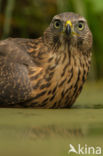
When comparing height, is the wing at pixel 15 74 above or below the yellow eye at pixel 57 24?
below

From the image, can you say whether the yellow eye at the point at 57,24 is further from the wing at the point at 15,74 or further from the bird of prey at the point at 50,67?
the wing at the point at 15,74

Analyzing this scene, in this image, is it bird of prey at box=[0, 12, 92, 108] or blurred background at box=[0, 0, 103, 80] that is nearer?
bird of prey at box=[0, 12, 92, 108]

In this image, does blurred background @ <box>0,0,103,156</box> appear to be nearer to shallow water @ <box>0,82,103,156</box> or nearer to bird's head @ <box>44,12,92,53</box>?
shallow water @ <box>0,82,103,156</box>

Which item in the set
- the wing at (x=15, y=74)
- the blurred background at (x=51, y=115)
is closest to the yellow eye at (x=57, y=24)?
the wing at (x=15, y=74)

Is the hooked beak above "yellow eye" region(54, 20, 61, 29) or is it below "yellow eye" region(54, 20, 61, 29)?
below

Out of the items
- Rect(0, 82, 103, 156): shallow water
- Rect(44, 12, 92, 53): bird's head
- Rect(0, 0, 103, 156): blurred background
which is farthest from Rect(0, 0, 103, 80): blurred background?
Rect(0, 82, 103, 156): shallow water

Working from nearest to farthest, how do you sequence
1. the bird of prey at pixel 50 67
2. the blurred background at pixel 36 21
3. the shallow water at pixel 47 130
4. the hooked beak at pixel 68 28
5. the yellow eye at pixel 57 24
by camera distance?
the shallow water at pixel 47 130 < the hooked beak at pixel 68 28 < the bird of prey at pixel 50 67 < the yellow eye at pixel 57 24 < the blurred background at pixel 36 21

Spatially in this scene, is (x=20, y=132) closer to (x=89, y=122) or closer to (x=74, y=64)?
(x=89, y=122)

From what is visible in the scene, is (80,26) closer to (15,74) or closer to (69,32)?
(69,32)
